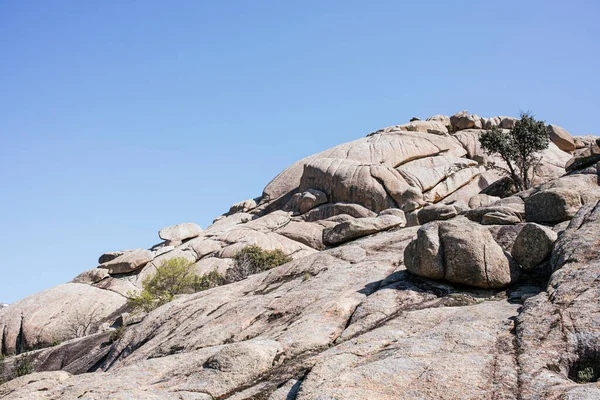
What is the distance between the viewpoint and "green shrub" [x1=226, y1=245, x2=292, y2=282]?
48656mm

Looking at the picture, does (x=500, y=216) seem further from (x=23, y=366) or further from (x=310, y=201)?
(x=310, y=201)

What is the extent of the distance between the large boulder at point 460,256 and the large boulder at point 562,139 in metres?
65.9

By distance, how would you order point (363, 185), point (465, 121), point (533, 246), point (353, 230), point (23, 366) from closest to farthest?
1. point (533, 246)
2. point (353, 230)
3. point (23, 366)
4. point (363, 185)
5. point (465, 121)

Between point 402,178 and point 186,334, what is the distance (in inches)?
Result: 1837

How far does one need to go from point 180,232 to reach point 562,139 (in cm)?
5648

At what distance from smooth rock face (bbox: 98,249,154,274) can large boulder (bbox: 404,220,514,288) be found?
4610 centimetres

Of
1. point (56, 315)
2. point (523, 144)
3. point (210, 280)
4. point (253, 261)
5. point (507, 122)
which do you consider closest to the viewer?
point (210, 280)

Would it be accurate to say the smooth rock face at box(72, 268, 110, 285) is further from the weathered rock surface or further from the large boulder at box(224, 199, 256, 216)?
the weathered rock surface

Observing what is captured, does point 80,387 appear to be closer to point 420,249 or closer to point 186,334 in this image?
point 186,334

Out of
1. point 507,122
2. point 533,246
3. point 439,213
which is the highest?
point 507,122

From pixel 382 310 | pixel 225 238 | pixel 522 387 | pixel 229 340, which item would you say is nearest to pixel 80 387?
pixel 229 340

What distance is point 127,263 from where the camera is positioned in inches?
2318

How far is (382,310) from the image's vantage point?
55.0 ft

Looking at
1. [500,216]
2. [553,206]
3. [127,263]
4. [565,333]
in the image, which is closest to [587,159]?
[553,206]
